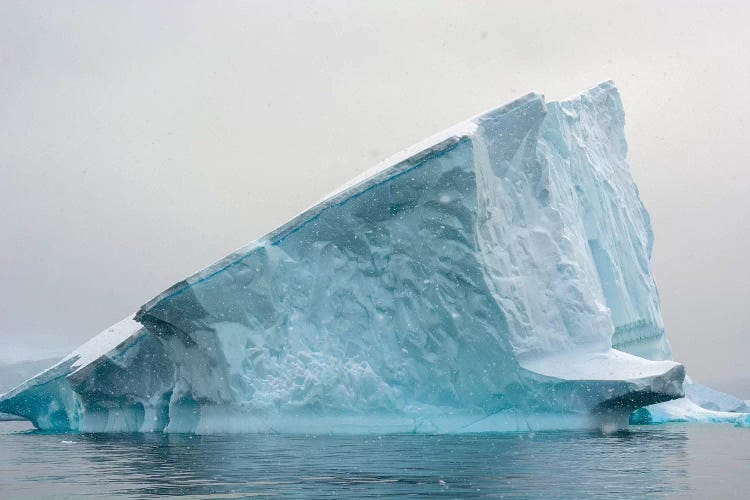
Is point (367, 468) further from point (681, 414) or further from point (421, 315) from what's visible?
point (681, 414)

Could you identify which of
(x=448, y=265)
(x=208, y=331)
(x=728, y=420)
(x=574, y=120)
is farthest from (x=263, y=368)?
(x=728, y=420)

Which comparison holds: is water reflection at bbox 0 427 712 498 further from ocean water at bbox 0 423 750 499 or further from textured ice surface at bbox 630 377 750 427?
textured ice surface at bbox 630 377 750 427

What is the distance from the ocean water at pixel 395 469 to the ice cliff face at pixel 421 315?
3.95 feet

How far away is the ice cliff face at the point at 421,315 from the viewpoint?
13.7 m

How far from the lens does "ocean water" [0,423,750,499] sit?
6273mm

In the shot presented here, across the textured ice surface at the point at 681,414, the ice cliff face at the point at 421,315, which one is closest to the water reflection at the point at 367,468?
the ice cliff face at the point at 421,315

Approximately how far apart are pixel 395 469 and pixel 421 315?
6.25 meters

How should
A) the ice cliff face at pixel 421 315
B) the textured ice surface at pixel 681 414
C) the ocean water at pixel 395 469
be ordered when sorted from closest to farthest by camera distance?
1. the ocean water at pixel 395 469
2. the ice cliff face at pixel 421 315
3. the textured ice surface at pixel 681 414

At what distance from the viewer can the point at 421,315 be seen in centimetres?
1403

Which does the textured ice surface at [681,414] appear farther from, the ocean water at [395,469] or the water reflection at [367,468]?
the water reflection at [367,468]

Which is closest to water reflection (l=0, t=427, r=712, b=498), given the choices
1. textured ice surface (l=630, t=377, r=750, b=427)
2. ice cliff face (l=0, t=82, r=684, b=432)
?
ice cliff face (l=0, t=82, r=684, b=432)

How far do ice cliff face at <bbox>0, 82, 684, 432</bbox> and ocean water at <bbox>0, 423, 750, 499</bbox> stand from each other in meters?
1.20

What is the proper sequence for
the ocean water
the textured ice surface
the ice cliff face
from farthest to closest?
the textured ice surface < the ice cliff face < the ocean water

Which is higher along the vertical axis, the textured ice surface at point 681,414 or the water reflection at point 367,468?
the water reflection at point 367,468
